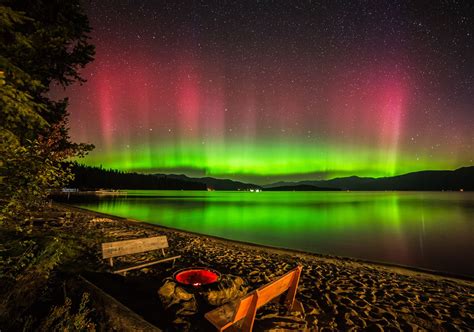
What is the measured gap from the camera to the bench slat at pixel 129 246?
7258 millimetres

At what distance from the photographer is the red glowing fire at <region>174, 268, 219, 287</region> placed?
677 cm

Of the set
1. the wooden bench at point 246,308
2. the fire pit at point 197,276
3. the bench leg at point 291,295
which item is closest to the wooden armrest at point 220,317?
the wooden bench at point 246,308

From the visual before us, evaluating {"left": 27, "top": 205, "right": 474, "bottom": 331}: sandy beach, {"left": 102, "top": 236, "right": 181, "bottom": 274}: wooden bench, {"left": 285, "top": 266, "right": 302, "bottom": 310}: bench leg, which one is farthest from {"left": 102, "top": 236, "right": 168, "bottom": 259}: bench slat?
{"left": 285, "top": 266, "right": 302, "bottom": 310}: bench leg

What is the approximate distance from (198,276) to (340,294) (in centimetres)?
411

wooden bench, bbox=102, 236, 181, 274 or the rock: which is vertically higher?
wooden bench, bbox=102, 236, 181, 274

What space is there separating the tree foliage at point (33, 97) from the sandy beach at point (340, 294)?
326cm

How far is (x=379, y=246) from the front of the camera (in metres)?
21.2

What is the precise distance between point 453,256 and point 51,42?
24.7 metres

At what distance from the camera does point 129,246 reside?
7715 mm

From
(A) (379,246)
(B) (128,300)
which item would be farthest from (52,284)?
(A) (379,246)

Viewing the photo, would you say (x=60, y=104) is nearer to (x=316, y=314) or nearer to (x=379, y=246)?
(x=316, y=314)

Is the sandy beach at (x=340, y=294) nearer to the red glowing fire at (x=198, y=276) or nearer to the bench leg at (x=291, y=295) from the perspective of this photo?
the bench leg at (x=291, y=295)

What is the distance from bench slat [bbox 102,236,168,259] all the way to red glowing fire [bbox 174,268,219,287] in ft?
6.39

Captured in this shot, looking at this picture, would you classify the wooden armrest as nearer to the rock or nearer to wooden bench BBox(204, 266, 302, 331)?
wooden bench BBox(204, 266, 302, 331)
